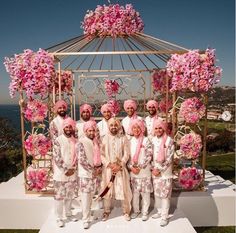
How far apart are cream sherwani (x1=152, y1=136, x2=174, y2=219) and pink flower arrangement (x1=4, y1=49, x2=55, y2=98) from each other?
7.46 ft

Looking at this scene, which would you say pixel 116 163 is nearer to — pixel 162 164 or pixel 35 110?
pixel 162 164

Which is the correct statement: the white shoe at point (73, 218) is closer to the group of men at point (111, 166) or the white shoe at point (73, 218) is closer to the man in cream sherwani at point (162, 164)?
the group of men at point (111, 166)

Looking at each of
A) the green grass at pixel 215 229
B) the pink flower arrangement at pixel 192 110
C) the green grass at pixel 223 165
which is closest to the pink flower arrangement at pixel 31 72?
the pink flower arrangement at pixel 192 110

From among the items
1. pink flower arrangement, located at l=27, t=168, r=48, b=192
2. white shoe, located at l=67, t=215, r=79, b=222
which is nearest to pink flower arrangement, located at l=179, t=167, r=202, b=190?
white shoe, located at l=67, t=215, r=79, b=222

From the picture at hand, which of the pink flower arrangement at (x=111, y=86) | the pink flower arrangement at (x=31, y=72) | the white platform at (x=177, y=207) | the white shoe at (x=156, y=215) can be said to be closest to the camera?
the white shoe at (x=156, y=215)

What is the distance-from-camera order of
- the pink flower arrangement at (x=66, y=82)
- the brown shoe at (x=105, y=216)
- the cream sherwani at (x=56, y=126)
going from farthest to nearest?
1. the pink flower arrangement at (x=66, y=82)
2. the cream sherwani at (x=56, y=126)
3. the brown shoe at (x=105, y=216)

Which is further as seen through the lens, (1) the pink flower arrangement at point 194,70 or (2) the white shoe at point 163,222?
(1) the pink flower arrangement at point 194,70

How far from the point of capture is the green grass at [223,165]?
1123 cm

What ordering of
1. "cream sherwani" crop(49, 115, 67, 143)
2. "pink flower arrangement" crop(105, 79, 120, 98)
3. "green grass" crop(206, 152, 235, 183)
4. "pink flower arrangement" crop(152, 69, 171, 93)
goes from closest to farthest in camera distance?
"cream sherwani" crop(49, 115, 67, 143) → "pink flower arrangement" crop(152, 69, 171, 93) → "pink flower arrangement" crop(105, 79, 120, 98) → "green grass" crop(206, 152, 235, 183)

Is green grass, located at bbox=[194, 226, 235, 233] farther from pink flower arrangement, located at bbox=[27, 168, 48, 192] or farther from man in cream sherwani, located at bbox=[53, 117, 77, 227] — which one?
pink flower arrangement, located at bbox=[27, 168, 48, 192]

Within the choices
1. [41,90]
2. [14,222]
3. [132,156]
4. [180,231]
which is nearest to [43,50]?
[41,90]

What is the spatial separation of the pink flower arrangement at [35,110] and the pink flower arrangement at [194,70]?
257 centimetres

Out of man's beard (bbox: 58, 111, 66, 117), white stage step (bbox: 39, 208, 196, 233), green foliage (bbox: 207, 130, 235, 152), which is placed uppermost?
man's beard (bbox: 58, 111, 66, 117)

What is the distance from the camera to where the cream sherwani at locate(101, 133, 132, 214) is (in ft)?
19.0
